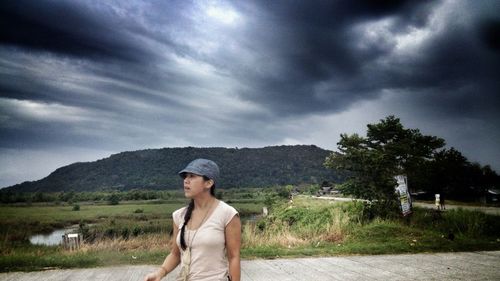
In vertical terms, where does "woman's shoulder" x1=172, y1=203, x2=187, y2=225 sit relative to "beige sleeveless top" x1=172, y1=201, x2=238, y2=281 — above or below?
above

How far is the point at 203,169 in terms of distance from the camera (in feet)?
9.09

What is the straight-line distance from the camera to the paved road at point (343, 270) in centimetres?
639

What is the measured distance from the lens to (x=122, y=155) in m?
114

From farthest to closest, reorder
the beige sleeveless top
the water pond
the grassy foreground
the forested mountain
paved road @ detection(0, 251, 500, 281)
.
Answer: the forested mountain, the water pond, the grassy foreground, paved road @ detection(0, 251, 500, 281), the beige sleeveless top

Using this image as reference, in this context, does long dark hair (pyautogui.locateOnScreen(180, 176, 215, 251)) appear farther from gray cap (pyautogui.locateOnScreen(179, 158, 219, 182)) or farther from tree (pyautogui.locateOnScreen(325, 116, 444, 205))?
tree (pyautogui.locateOnScreen(325, 116, 444, 205))

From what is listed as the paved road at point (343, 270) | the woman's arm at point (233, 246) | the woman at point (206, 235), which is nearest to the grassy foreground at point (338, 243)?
the paved road at point (343, 270)

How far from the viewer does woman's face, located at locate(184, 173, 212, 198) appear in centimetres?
276

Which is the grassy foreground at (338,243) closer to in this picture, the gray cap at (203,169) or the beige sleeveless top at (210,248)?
the beige sleeveless top at (210,248)

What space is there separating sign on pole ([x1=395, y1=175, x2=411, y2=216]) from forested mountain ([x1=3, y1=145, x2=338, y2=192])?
7884 centimetres

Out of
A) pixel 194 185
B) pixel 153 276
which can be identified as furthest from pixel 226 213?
pixel 153 276

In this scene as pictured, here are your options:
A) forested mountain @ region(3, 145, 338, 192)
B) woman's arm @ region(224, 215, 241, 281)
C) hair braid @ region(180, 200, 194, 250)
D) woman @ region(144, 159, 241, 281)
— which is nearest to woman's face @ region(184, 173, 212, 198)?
woman @ region(144, 159, 241, 281)

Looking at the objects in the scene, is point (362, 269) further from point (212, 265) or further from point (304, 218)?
point (304, 218)

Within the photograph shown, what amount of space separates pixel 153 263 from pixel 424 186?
1310 inches

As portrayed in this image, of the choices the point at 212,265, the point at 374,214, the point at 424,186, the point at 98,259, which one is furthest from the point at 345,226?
the point at 424,186
